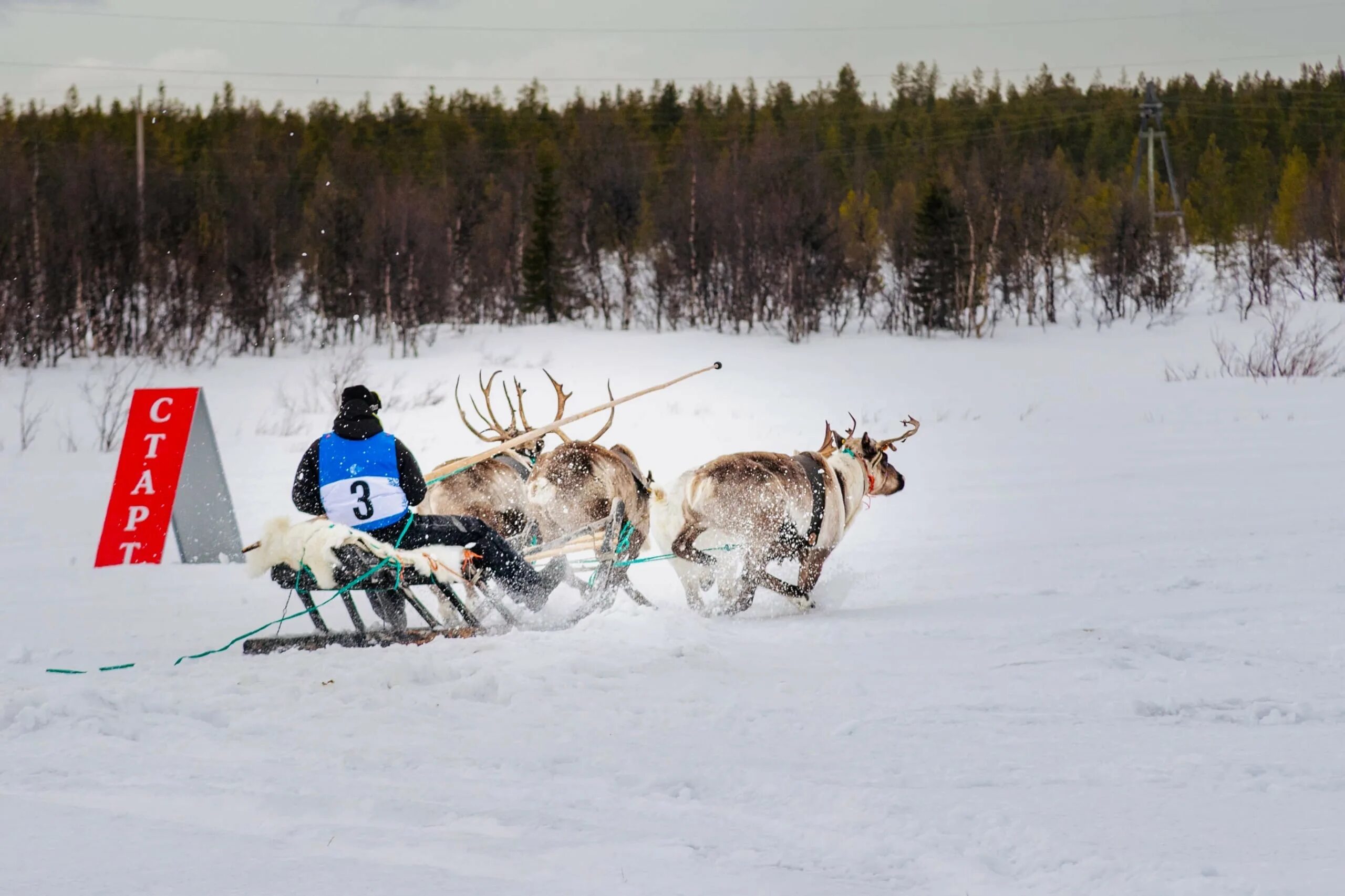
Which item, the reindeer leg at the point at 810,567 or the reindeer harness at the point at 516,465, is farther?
the reindeer harness at the point at 516,465

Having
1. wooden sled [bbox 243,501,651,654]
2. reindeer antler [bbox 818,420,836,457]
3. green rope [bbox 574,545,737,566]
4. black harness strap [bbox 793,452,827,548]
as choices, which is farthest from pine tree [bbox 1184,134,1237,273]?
wooden sled [bbox 243,501,651,654]

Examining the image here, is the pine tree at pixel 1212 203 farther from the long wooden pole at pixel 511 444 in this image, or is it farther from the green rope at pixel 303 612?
the green rope at pixel 303 612

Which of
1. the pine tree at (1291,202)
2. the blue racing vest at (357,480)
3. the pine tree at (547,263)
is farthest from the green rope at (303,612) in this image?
the pine tree at (1291,202)

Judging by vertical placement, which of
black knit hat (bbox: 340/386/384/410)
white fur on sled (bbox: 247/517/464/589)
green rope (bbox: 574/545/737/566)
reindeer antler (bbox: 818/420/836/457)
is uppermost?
black knit hat (bbox: 340/386/384/410)

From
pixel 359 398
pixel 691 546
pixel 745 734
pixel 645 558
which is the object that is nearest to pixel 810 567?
pixel 691 546

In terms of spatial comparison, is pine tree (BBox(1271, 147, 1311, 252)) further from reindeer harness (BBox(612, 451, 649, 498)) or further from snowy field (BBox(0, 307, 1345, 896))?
reindeer harness (BBox(612, 451, 649, 498))

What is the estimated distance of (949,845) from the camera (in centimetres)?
331

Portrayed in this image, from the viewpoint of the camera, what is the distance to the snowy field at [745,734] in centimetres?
319

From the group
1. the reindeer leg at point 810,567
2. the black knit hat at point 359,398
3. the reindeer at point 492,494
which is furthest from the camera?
the reindeer at point 492,494

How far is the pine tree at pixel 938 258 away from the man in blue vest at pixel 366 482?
1258 inches

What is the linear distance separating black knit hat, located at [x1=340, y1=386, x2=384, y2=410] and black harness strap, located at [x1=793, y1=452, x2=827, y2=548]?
7.55 feet

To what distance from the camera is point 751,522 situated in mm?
6305

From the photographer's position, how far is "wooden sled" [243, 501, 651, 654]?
532 centimetres

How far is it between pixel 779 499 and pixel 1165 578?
266cm
